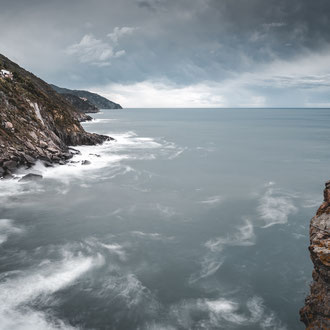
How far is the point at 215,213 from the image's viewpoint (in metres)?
20.4

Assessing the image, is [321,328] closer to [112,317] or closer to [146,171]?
[112,317]

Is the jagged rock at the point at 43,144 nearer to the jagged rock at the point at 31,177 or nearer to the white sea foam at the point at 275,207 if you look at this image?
the jagged rock at the point at 31,177

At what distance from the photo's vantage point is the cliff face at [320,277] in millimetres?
7895

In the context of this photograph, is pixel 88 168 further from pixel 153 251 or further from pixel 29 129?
pixel 153 251

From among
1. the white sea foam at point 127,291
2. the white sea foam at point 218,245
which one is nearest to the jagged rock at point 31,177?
the white sea foam at point 127,291

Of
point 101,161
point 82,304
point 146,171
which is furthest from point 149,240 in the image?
point 101,161

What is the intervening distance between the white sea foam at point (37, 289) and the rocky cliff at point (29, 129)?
53.3 feet

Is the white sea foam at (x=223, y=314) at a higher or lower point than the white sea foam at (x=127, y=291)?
lower

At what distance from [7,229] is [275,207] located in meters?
19.8

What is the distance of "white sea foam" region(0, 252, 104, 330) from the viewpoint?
9.74m

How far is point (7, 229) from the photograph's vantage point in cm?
1648

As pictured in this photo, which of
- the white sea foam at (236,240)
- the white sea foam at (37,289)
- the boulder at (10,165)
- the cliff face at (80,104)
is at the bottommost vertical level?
the white sea foam at (37,289)

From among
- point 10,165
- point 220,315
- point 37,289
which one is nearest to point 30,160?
point 10,165

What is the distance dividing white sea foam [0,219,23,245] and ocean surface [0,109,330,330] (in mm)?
66
